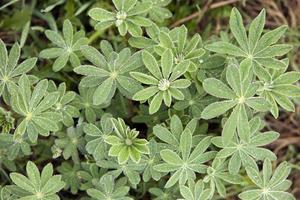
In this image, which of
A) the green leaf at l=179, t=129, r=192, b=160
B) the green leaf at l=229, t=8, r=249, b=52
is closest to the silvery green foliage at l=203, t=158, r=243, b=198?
the green leaf at l=179, t=129, r=192, b=160

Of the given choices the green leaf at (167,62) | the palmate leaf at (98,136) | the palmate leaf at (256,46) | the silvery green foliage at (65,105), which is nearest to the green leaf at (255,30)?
the palmate leaf at (256,46)

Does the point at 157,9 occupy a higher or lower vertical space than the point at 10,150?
higher

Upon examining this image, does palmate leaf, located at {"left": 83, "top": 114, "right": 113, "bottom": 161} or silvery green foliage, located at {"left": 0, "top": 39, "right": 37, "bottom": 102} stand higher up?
A: silvery green foliage, located at {"left": 0, "top": 39, "right": 37, "bottom": 102}

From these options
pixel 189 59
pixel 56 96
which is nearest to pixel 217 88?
pixel 189 59

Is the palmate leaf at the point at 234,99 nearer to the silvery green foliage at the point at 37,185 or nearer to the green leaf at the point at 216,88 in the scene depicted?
the green leaf at the point at 216,88

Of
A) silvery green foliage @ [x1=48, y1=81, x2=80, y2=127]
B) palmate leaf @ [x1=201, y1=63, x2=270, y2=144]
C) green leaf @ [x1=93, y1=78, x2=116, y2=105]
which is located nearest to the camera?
palmate leaf @ [x1=201, y1=63, x2=270, y2=144]

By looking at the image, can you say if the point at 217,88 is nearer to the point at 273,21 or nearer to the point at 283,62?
the point at 283,62

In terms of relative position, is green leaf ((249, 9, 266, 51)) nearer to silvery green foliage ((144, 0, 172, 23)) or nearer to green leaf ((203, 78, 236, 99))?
green leaf ((203, 78, 236, 99))

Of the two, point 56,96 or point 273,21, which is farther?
point 273,21
